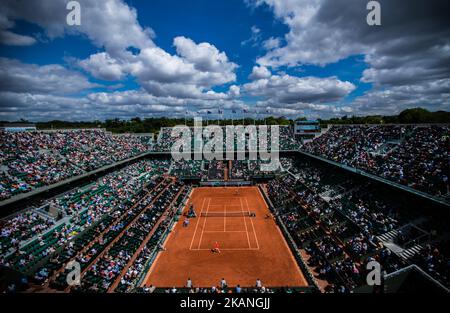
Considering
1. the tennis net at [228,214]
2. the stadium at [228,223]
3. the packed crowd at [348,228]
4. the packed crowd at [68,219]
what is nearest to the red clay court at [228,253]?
the tennis net at [228,214]

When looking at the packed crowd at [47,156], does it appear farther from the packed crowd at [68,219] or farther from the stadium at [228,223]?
the packed crowd at [68,219]

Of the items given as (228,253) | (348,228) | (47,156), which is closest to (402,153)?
(348,228)

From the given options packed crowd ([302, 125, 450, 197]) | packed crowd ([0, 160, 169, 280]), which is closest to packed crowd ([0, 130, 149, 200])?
packed crowd ([0, 160, 169, 280])

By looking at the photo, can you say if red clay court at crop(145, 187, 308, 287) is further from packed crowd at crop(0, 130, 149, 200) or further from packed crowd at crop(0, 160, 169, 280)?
packed crowd at crop(0, 130, 149, 200)

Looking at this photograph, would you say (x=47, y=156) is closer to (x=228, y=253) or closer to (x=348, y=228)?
(x=228, y=253)
